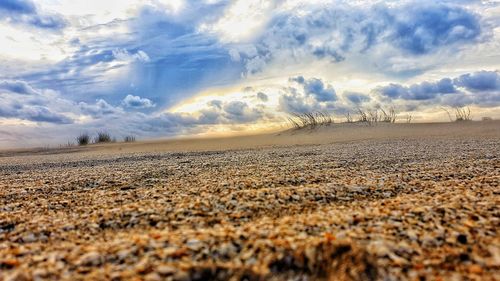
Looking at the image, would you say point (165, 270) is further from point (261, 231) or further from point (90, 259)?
point (261, 231)

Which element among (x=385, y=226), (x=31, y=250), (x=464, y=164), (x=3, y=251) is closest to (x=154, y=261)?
(x=31, y=250)

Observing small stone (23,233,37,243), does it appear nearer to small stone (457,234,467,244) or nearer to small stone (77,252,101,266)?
small stone (77,252,101,266)

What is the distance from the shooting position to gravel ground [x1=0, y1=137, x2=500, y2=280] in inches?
117

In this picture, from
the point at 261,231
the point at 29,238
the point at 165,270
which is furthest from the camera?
the point at 29,238

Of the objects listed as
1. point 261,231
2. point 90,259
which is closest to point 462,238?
point 261,231

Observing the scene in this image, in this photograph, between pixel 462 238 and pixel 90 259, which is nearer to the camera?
pixel 90 259

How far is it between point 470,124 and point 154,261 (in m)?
31.6

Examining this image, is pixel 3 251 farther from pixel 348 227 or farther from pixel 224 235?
pixel 348 227

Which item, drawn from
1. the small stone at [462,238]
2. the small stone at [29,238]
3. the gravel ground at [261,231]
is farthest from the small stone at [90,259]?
the small stone at [462,238]

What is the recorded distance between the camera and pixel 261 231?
364cm

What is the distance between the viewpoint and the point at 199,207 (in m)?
4.77

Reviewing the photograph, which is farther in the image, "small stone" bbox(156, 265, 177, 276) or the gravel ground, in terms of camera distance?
the gravel ground

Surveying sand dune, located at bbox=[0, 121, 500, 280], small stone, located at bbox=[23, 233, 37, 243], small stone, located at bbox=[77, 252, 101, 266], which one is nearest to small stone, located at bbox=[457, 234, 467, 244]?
sand dune, located at bbox=[0, 121, 500, 280]

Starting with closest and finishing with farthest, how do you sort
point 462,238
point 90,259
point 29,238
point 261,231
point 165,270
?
point 165,270 → point 90,259 → point 462,238 → point 261,231 → point 29,238
